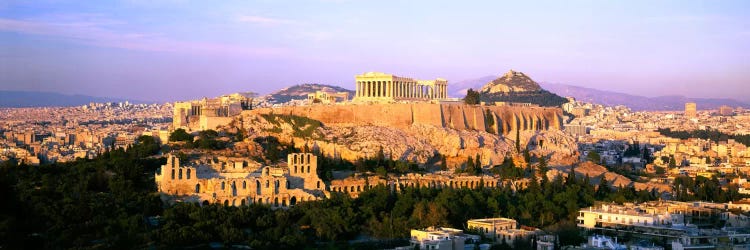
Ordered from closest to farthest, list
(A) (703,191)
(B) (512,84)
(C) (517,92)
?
(A) (703,191) → (C) (517,92) → (B) (512,84)

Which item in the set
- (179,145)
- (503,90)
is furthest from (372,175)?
(503,90)

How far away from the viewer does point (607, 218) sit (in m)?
40.2

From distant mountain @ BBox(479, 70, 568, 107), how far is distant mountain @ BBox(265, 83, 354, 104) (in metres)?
13.3

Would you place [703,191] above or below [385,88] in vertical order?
below

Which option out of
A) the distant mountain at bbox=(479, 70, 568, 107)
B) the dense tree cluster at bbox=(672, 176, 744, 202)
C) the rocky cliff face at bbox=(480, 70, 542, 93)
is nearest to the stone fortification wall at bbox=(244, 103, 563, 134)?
the dense tree cluster at bbox=(672, 176, 744, 202)

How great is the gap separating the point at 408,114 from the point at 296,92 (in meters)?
64.7

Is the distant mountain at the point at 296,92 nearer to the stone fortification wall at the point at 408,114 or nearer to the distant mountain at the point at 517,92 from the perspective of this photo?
the distant mountain at the point at 517,92

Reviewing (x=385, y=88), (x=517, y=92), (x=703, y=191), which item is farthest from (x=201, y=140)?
(x=517, y=92)

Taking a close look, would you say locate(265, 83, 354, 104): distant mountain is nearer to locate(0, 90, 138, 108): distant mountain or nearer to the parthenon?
locate(0, 90, 138, 108): distant mountain

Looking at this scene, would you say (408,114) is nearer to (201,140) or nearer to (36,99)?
(201,140)

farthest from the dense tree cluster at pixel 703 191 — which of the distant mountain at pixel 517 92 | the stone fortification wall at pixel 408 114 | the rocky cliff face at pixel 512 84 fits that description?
the rocky cliff face at pixel 512 84

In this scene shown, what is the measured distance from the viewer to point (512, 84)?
11469 centimetres

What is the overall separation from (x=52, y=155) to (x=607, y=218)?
113ft

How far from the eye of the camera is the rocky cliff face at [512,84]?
110 meters
